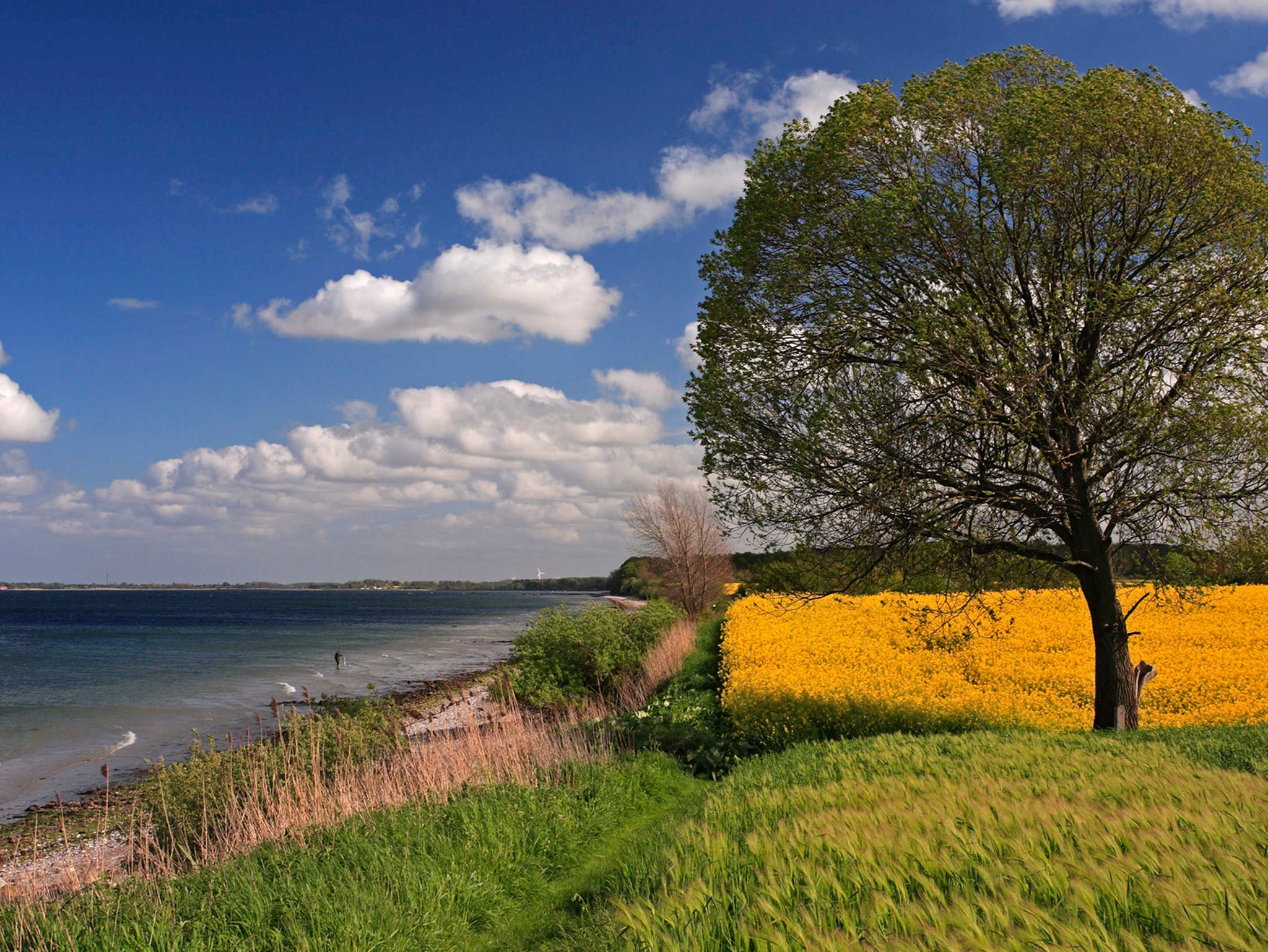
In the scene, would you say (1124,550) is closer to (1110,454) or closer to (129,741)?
(1110,454)

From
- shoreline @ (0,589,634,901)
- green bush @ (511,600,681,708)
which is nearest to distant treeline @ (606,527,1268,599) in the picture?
shoreline @ (0,589,634,901)

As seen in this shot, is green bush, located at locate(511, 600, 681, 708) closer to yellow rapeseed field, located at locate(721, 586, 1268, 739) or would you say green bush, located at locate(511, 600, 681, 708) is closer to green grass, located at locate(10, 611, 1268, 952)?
yellow rapeseed field, located at locate(721, 586, 1268, 739)

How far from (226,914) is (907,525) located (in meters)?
8.63

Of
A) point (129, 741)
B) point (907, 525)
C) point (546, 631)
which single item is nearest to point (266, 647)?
point (129, 741)

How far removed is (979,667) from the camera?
17.0 m

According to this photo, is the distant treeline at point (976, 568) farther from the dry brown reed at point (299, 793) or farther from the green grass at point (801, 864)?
the dry brown reed at point (299, 793)

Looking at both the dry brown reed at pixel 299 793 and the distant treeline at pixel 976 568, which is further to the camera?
the distant treeline at pixel 976 568

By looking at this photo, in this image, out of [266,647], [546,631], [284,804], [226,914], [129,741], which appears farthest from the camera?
[266,647]

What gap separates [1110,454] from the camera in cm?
984

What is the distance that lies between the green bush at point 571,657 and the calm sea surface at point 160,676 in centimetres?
1046

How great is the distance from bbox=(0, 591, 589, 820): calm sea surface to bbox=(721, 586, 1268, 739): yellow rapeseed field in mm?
15894

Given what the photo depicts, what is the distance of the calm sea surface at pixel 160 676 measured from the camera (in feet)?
77.1

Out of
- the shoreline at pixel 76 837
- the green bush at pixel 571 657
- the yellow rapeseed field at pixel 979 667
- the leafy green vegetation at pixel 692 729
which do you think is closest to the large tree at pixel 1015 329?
the yellow rapeseed field at pixel 979 667

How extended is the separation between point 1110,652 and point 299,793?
1126 centimetres
